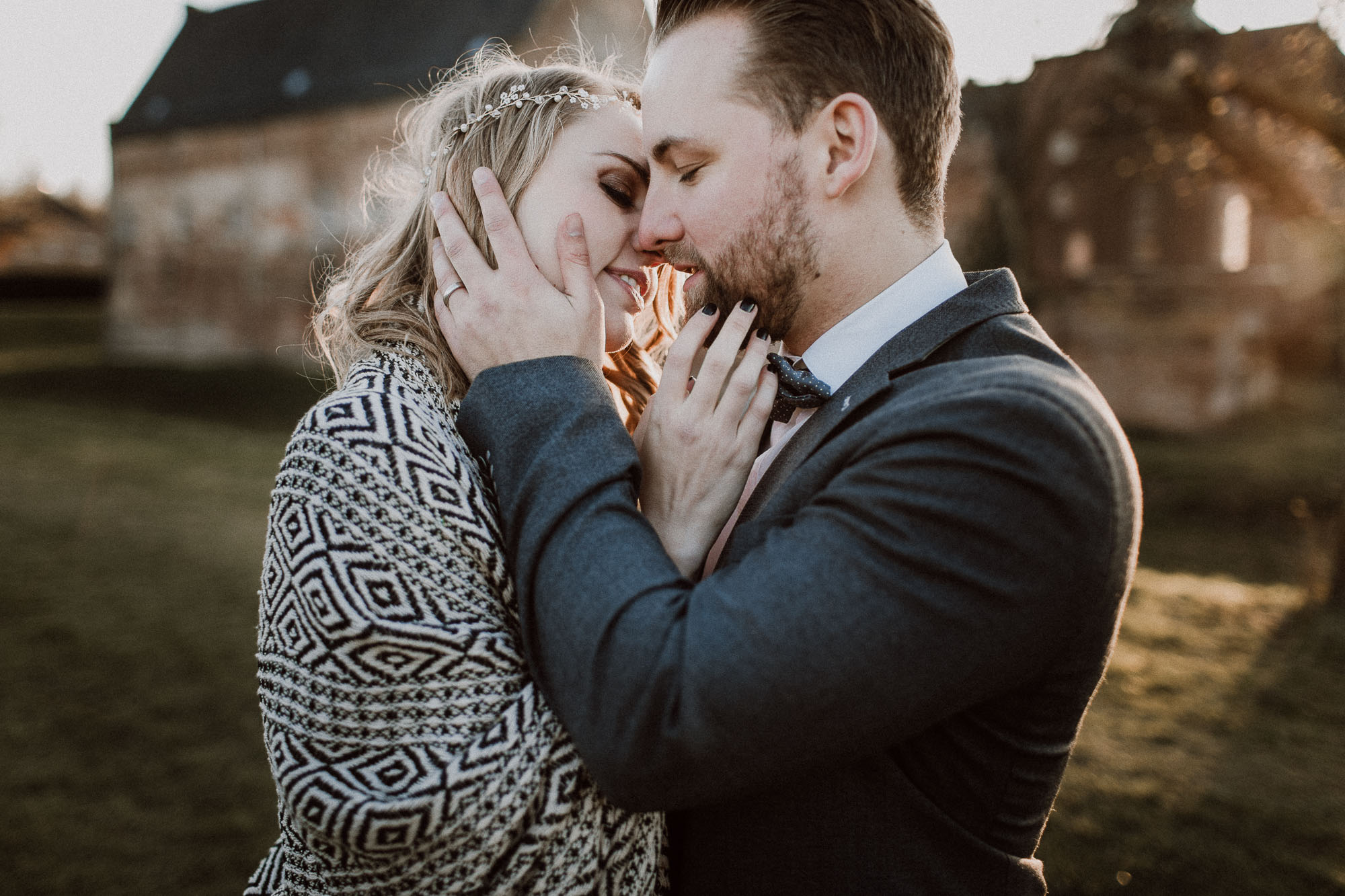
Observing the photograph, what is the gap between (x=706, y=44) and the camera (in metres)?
2.04

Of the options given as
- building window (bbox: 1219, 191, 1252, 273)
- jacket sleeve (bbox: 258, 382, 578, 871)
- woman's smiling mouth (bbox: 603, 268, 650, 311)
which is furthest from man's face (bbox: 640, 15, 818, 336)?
building window (bbox: 1219, 191, 1252, 273)

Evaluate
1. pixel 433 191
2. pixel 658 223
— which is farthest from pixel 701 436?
pixel 433 191

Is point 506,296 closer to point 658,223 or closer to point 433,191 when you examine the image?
point 658,223

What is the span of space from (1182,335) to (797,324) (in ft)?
56.7

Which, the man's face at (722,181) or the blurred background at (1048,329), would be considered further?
the blurred background at (1048,329)

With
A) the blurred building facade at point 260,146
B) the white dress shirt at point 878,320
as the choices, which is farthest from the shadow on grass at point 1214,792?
the blurred building facade at point 260,146

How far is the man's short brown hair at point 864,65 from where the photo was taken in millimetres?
1987

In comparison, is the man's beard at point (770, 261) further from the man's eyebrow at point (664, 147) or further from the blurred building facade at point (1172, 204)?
the blurred building facade at point (1172, 204)

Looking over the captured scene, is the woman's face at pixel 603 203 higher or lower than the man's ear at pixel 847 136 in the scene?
lower

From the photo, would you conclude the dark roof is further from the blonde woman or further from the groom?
the blonde woman

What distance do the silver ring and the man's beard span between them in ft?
1.68

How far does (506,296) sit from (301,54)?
3311cm

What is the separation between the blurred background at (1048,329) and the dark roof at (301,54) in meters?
0.14

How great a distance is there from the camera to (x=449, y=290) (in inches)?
82.4
